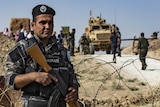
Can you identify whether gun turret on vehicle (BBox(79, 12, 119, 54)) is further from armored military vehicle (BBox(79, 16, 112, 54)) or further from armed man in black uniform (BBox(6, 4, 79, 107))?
armed man in black uniform (BBox(6, 4, 79, 107))

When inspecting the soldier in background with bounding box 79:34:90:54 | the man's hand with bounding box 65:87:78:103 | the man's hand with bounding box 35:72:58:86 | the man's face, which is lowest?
the soldier in background with bounding box 79:34:90:54

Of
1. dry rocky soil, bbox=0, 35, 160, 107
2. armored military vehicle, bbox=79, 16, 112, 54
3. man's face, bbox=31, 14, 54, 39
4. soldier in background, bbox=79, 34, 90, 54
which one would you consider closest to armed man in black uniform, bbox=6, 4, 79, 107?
man's face, bbox=31, 14, 54, 39

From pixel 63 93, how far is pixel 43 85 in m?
0.16

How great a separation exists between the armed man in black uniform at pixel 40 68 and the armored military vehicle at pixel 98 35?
21.0 meters

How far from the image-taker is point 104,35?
82.7 ft

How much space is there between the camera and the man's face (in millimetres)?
2990

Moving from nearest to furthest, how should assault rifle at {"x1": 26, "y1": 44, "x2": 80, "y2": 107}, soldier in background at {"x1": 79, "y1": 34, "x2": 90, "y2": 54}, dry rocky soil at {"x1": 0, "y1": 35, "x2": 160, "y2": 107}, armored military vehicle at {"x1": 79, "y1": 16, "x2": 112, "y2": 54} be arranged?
assault rifle at {"x1": 26, "y1": 44, "x2": 80, "y2": 107} → dry rocky soil at {"x1": 0, "y1": 35, "x2": 160, "y2": 107} → soldier in background at {"x1": 79, "y1": 34, "x2": 90, "y2": 54} → armored military vehicle at {"x1": 79, "y1": 16, "x2": 112, "y2": 54}

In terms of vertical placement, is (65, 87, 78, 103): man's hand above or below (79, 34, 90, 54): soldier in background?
above

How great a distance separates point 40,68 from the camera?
295cm

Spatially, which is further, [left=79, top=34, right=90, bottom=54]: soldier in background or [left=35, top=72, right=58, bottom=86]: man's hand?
[left=79, top=34, right=90, bottom=54]: soldier in background

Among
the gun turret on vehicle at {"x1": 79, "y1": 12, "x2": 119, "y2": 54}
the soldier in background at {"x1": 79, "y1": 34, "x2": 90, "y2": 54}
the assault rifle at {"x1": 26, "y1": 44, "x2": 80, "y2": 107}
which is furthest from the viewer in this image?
the gun turret on vehicle at {"x1": 79, "y1": 12, "x2": 119, "y2": 54}

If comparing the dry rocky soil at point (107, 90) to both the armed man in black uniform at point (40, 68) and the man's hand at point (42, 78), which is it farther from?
the man's hand at point (42, 78)

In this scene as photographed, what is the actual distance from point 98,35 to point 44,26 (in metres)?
22.2

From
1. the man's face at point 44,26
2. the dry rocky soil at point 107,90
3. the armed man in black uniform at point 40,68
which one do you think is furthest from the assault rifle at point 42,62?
the dry rocky soil at point 107,90
